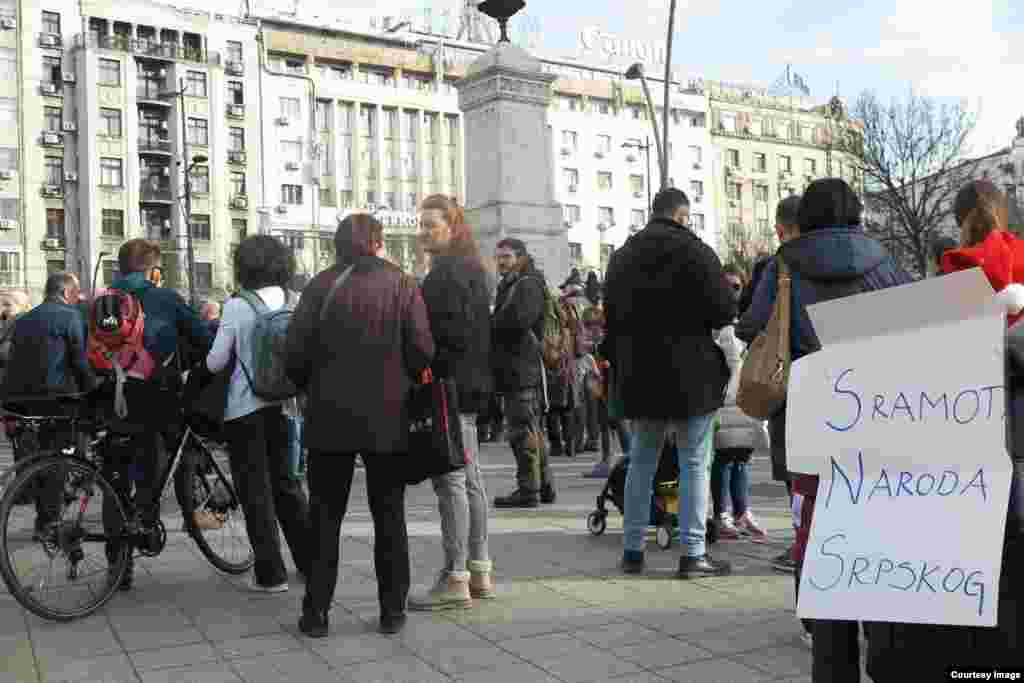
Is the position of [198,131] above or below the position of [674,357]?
above

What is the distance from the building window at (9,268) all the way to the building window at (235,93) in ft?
56.1

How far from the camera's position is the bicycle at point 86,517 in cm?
553

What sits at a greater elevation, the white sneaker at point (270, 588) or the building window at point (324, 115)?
the building window at point (324, 115)

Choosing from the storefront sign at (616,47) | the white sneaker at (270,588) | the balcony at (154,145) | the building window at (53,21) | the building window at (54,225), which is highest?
the storefront sign at (616,47)

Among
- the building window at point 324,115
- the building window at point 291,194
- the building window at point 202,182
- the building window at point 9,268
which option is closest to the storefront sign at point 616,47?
the building window at point 324,115

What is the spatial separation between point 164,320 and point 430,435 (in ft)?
6.22

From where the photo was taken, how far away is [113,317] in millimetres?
6156

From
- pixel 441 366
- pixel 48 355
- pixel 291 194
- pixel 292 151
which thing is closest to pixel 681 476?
pixel 441 366

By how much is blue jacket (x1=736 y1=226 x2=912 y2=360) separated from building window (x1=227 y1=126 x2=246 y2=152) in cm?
7371

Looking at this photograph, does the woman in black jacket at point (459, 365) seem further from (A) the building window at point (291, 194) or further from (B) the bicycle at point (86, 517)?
(A) the building window at point (291, 194)

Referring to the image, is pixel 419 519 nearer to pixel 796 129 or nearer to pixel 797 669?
pixel 797 669

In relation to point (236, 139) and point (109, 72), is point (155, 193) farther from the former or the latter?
point (109, 72)

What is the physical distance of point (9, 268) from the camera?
66.3 m

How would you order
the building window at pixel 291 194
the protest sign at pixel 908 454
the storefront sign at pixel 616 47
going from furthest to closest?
the storefront sign at pixel 616 47
the building window at pixel 291 194
the protest sign at pixel 908 454
